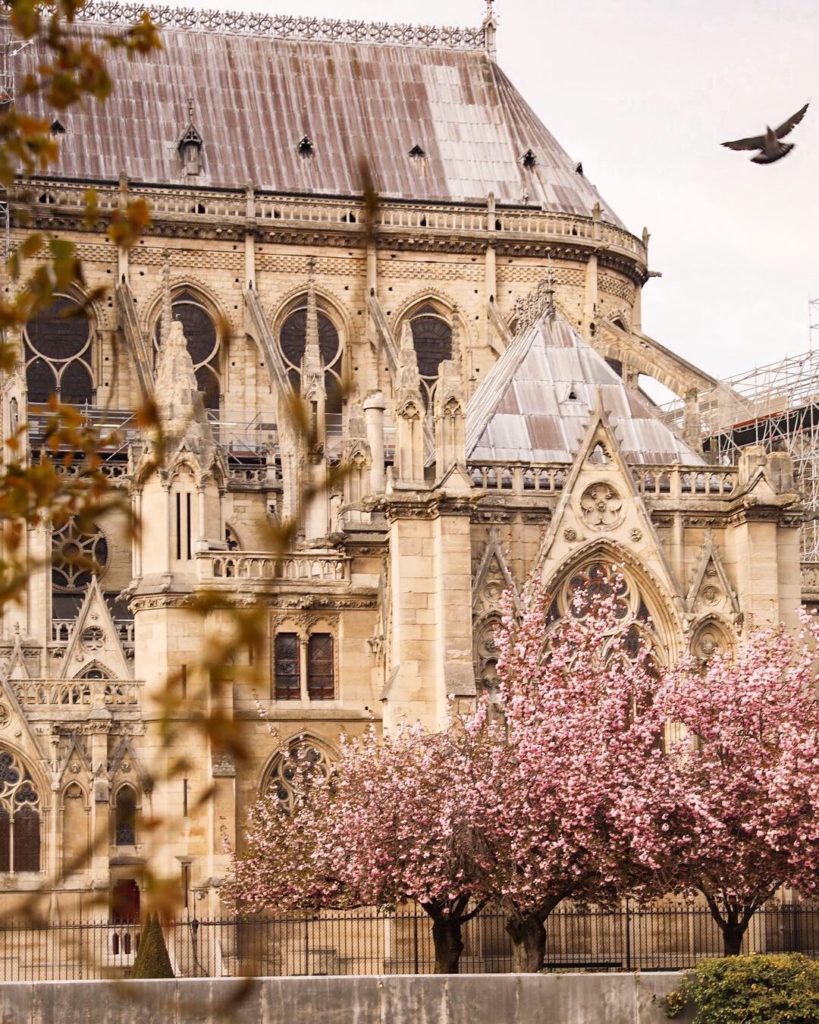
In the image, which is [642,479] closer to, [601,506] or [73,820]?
[601,506]

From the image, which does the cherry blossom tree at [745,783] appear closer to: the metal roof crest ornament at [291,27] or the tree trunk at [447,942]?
the tree trunk at [447,942]

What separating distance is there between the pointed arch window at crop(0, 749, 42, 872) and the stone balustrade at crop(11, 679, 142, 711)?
130 centimetres

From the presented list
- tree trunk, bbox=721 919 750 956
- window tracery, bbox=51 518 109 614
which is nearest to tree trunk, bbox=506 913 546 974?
tree trunk, bbox=721 919 750 956

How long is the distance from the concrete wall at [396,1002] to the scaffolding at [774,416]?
1402 inches

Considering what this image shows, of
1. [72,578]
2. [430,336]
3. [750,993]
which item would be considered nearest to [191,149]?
[430,336]

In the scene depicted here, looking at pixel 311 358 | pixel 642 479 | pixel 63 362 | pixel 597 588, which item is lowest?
pixel 597 588

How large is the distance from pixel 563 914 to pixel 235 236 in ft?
104

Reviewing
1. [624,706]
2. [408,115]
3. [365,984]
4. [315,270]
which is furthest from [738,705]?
[408,115]

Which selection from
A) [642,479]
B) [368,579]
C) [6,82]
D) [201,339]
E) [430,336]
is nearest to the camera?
[642,479]

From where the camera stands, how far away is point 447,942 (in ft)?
113

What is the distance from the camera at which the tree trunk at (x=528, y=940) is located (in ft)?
110

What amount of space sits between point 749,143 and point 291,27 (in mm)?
41089

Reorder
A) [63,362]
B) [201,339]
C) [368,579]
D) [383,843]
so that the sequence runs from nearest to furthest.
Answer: [383,843]
[368,579]
[63,362]
[201,339]

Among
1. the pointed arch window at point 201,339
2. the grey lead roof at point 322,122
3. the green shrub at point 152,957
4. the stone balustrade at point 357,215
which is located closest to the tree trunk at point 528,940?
the green shrub at point 152,957
